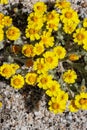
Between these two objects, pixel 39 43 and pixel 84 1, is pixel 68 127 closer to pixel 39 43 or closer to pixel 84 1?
pixel 39 43

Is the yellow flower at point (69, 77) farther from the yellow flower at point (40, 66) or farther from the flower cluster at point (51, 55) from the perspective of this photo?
the yellow flower at point (40, 66)

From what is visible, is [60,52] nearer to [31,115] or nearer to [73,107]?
[73,107]

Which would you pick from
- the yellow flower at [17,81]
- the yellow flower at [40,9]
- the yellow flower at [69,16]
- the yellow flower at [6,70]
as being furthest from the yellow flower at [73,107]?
the yellow flower at [40,9]

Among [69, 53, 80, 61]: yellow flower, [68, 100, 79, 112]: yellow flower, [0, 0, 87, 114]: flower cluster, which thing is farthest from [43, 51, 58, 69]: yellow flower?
[68, 100, 79, 112]: yellow flower

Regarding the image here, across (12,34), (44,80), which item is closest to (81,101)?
(44,80)

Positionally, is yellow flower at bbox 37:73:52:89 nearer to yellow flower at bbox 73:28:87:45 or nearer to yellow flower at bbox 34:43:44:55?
yellow flower at bbox 34:43:44:55
